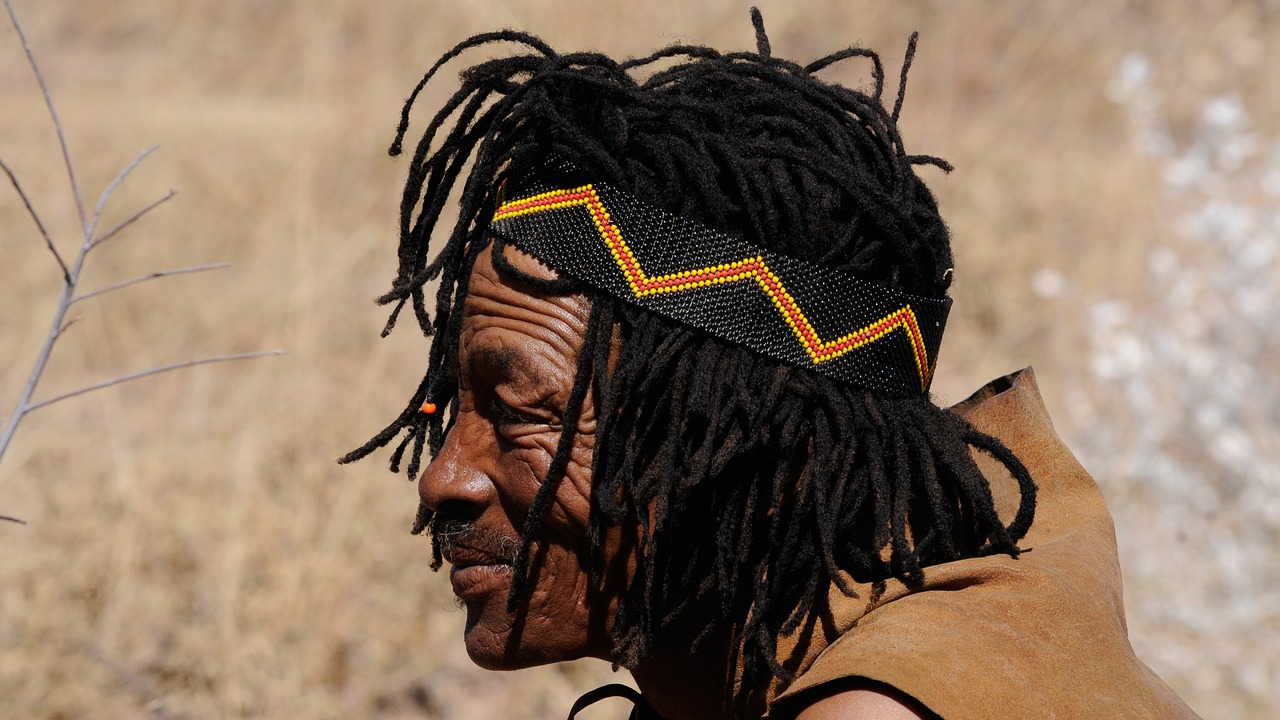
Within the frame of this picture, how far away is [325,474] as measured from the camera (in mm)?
4523

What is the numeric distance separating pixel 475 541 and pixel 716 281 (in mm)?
567

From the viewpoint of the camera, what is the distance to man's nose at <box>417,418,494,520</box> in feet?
6.35

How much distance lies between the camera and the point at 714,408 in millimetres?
1784

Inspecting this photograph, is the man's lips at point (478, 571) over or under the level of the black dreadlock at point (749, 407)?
under

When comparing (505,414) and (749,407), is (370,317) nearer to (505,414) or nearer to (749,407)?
(505,414)

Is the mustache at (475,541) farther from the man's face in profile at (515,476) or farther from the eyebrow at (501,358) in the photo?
the eyebrow at (501,358)

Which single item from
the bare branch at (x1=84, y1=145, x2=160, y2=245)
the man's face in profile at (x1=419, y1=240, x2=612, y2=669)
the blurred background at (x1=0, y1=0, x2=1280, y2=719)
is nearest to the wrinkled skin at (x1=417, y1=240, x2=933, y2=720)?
the man's face in profile at (x1=419, y1=240, x2=612, y2=669)

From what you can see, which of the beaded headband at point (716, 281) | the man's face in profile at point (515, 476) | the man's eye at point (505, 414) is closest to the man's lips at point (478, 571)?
the man's face in profile at point (515, 476)

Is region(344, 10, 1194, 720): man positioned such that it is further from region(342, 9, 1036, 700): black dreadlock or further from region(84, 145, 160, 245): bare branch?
region(84, 145, 160, 245): bare branch

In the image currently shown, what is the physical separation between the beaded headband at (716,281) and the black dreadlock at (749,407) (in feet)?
0.08

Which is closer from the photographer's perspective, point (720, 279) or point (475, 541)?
point (720, 279)

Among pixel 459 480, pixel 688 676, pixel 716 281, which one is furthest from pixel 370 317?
pixel 716 281

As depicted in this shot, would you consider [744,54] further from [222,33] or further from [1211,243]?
[222,33]

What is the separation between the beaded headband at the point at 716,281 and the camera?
1796 mm
